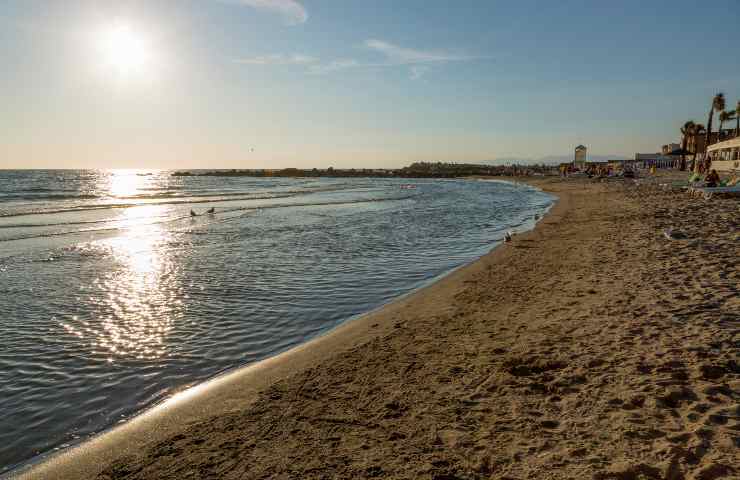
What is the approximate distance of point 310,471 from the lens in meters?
3.54

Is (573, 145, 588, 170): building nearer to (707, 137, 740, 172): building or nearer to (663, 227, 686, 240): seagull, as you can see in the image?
(707, 137, 740, 172): building

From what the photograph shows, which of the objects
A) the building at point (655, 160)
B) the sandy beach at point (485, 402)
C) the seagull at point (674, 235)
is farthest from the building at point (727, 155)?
the building at point (655, 160)

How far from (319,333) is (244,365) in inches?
63.2

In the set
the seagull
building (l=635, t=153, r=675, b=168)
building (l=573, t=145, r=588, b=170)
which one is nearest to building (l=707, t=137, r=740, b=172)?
the seagull

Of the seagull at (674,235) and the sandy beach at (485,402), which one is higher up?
the seagull at (674,235)

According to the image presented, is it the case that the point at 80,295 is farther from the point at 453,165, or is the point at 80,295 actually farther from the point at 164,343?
the point at 453,165

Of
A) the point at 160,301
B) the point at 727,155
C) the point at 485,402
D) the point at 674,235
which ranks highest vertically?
the point at 727,155

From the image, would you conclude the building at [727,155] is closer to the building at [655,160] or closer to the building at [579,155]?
the building at [655,160]

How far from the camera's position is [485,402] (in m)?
4.48

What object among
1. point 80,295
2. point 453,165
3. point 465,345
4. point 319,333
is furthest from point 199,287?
point 453,165

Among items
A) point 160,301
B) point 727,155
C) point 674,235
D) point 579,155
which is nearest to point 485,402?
point 160,301

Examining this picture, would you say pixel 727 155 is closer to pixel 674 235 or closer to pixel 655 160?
pixel 674 235

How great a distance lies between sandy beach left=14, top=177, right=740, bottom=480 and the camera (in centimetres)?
352

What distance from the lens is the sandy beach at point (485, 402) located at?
3.52 metres
